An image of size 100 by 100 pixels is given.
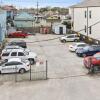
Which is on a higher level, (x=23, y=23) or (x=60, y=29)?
(x=23, y=23)

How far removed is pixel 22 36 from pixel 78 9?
10.8 m

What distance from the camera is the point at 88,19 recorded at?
5319 cm

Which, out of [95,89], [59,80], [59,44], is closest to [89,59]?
[59,80]

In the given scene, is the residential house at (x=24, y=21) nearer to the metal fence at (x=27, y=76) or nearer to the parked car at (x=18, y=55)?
the parked car at (x=18, y=55)

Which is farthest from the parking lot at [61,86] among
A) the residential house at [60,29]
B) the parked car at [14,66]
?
the residential house at [60,29]

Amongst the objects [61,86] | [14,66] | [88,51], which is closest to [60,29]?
[88,51]

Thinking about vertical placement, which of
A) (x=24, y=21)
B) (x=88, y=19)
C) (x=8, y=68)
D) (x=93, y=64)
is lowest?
(x=8, y=68)

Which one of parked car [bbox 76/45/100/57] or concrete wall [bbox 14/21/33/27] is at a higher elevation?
concrete wall [bbox 14/21/33/27]

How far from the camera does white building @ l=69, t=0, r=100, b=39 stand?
160 feet

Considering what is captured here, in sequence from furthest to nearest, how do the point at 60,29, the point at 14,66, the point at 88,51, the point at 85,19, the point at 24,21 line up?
the point at 24,21
the point at 60,29
the point at 85,19
the point at 88,51
the point at 14,66

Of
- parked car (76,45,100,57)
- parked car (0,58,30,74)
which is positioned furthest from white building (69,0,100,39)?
parked car (0,58,30,74)

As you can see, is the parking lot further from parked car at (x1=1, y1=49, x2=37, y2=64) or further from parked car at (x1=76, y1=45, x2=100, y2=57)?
parked car at (x1=76, y1=45, x2=100, y2=57)

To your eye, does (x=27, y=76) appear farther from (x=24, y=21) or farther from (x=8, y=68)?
(x=24, y=21)

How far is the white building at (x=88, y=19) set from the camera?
48781mm
